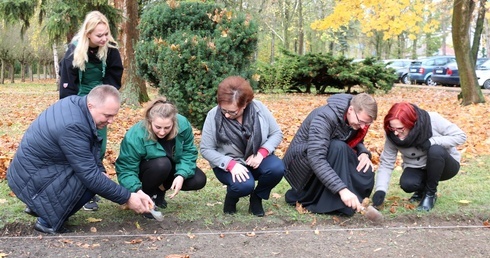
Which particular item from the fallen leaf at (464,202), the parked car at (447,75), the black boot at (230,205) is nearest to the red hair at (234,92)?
the black boot at (230,205)

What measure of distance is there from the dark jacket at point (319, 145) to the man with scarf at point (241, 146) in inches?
8.1

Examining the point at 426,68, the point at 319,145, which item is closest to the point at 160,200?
the point at 319,145

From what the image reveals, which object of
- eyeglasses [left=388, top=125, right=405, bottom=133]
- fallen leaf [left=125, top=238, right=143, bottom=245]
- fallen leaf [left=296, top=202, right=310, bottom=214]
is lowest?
fallen leaf [left=125, top=238, right=143, bottom=245]

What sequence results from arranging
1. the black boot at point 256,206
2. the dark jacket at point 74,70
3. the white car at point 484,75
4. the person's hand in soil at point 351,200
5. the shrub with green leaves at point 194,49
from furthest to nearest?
the white car at point 484,75 → the shrub with green leaves at point 194,49 → the dark jacket at point 74,70 → the black boot at point 256,206 → the person's hand in soil at point 351,200

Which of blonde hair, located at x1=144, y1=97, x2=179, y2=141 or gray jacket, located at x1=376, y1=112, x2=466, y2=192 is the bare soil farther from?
blonde hair, located at x1=144, y1=97, x2=179, y2=141

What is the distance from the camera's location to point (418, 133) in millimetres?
4043

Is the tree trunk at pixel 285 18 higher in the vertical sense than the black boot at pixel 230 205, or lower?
higher

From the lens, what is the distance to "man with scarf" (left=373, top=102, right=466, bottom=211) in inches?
158

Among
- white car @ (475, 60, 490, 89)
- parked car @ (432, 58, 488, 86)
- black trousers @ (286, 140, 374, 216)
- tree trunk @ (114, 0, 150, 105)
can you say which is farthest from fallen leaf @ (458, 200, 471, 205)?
parked car @ (432, 58, 488, 86)

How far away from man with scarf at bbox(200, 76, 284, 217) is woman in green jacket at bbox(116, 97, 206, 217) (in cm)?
17

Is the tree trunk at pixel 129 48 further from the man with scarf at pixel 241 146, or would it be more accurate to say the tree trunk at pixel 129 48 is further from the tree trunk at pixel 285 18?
the tree trunk at pixel 285 18

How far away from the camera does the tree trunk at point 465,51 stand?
1216 centimetres

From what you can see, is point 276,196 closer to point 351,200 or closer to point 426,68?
point 351,200

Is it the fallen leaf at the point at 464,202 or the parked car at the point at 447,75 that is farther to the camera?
the parked car at the point at 447,75
